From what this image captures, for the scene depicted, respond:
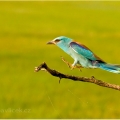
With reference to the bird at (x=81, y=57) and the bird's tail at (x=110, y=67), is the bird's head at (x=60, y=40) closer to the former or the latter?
the bird at (x=81, y=57)

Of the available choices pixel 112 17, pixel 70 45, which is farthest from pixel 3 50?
pixel 70 45

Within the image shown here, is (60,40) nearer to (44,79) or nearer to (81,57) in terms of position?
(81,57)

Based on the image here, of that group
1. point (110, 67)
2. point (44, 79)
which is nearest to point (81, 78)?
point (110, 67)

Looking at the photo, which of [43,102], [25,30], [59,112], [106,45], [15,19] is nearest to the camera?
[59,112]

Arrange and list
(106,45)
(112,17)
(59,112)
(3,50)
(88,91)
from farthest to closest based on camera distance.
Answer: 1. (112,17)
2. (106,45)
3. (3,50)
4. (88,91)
5. (59,112)

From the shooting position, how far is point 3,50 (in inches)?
538

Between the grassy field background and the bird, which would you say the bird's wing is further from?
the grassy field background

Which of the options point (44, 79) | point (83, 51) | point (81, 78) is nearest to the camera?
point (81, 78)

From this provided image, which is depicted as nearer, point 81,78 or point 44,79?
point 81,78

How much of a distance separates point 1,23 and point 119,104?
12201 mm

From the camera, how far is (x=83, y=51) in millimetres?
1090

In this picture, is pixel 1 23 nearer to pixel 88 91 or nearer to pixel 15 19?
pixel 15 19

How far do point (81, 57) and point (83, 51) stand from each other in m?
0.05

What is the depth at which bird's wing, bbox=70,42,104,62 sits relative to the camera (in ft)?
3.40
